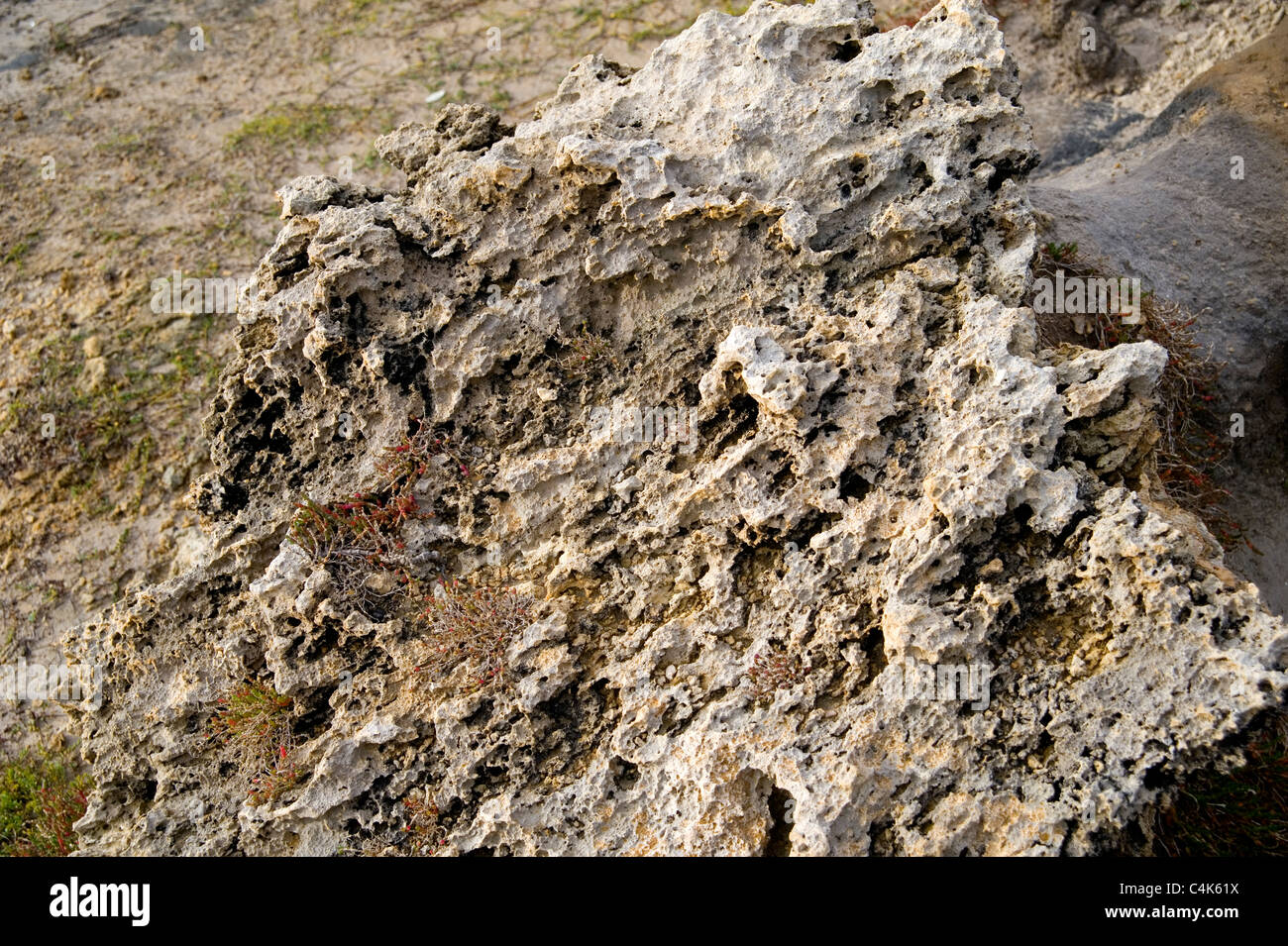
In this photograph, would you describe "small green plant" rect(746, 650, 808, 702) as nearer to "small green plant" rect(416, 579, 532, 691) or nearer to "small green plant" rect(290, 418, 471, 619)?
"small green plant" rect(416, 579, 532, 691)

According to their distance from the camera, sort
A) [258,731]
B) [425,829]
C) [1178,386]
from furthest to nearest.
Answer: [1178,386] < [258,731] < [425,829]

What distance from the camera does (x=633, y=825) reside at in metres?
4.91

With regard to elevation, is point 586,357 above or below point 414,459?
above

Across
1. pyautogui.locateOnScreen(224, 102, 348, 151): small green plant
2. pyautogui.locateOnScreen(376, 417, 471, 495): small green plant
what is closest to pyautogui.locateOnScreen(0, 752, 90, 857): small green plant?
pyautogui.locateOnScreen(376, 417, 471, 495): small green plant

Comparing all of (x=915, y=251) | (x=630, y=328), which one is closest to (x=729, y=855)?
(x=630, y=328)

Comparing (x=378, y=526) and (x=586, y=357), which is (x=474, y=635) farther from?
(x=586, y=357)

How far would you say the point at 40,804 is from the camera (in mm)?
7965

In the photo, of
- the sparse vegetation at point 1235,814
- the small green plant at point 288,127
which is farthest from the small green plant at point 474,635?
the small green plant at point 288,127

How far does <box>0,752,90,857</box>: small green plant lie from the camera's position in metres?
7.65

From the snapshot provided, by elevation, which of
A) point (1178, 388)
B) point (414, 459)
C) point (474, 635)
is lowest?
point (474, 635)

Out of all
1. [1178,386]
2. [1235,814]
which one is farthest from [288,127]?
[1235,814]

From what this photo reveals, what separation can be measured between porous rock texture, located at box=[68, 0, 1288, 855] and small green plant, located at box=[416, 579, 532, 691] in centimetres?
12

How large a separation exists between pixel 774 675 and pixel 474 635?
186 centimetres

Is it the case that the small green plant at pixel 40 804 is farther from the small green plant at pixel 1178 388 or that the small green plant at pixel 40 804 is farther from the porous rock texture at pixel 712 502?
the small green plant at pixel 1178 388
